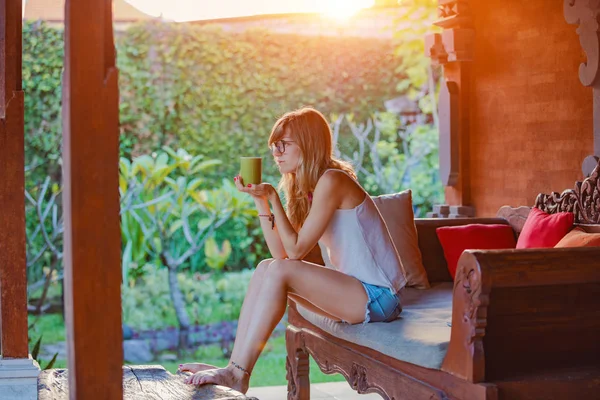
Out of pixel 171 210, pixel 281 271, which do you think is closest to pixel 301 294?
pixel 281 271

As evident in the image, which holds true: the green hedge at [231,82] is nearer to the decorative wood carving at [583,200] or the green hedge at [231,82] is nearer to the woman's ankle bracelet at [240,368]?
the decorative wood carving at [583,200]

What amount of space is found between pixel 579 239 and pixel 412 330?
98cm

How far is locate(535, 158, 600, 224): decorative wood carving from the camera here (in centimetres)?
418

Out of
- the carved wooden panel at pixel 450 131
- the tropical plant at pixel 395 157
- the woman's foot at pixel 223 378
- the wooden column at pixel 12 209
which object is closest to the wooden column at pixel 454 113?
the carved wooden panel at pixel 450 131

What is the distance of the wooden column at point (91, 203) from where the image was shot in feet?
6.94

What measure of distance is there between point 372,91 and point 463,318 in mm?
5701

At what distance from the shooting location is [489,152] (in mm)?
5598

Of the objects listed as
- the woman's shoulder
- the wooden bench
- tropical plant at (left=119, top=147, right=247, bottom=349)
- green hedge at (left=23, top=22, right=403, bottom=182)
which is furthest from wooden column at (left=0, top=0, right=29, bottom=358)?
green hedge at (left=23, top=22, right=403, bottom=182)

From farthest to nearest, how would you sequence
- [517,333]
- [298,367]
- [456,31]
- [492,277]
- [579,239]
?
1. [456,31]
2. [298,367]
3. [579,239]
4. [517,333]
5. [492,277]

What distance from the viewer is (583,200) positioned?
14.1 feet

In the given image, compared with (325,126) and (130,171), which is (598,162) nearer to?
(325,126)

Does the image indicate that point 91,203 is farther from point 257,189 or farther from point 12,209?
point 12,209

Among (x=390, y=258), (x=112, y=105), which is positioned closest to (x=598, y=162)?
(x=390, y=258)

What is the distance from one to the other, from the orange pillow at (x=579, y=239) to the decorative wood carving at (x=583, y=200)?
0.45 feet
